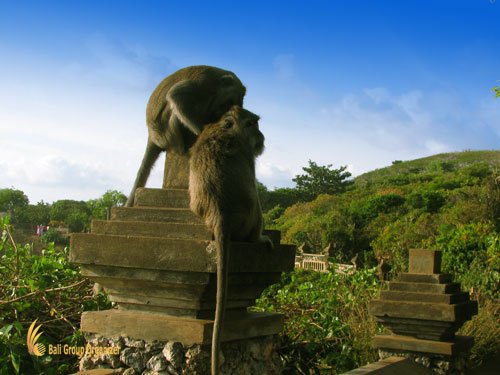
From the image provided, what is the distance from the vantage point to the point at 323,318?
6121 millimetres

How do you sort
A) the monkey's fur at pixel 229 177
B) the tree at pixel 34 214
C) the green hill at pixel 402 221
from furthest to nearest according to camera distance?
the tree at pixel 34 214
the green hill at pixel 402 221
the monkey's fur at pixel 229 177

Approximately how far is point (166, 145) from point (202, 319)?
0.98m

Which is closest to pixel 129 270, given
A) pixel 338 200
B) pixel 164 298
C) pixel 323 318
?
pixel 164 298

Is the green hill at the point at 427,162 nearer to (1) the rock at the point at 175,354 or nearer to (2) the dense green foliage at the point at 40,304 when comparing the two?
(2) the dense green foliage at the point at 40,304

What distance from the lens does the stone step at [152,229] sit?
2.84 m

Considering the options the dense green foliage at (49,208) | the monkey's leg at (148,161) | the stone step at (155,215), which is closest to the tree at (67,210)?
the dense green foliage at (49,208)

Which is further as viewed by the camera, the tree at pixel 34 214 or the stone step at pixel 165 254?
the tree at pixel 34 214

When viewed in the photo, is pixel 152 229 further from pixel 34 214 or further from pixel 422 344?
pixel 34 214

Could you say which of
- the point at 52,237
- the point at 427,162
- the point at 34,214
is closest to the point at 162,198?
the point at 52,237

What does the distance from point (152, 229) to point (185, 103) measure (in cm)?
68

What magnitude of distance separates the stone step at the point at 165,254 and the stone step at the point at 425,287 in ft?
7.51

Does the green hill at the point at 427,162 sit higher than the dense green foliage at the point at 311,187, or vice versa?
the green hill at the point at 427,162

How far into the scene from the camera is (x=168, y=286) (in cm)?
285

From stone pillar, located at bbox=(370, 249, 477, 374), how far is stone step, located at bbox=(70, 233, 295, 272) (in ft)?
7.26
